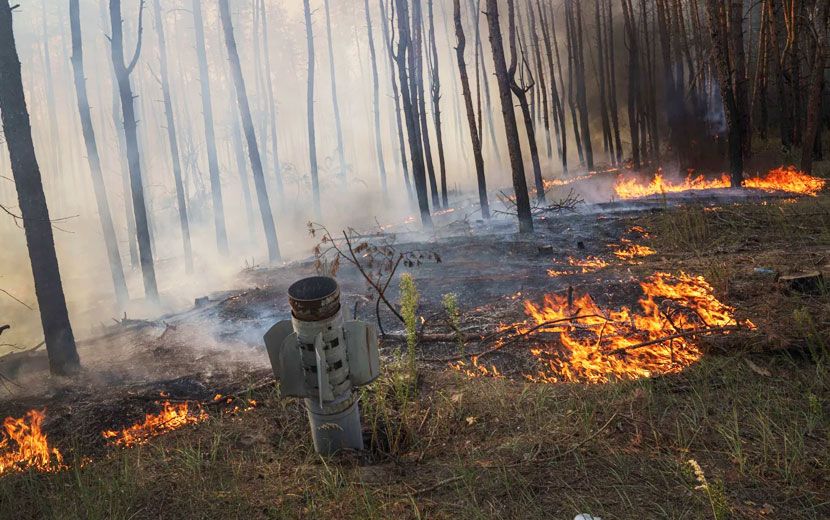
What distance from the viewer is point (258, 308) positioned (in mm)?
6730

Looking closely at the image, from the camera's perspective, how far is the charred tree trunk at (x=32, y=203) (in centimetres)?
510

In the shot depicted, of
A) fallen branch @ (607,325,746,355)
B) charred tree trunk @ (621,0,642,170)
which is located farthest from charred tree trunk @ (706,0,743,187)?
fallen branch @ (607,325,746,355)

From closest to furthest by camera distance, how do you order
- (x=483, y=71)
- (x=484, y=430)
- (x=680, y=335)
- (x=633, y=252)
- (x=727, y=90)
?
(x=484, y=430) < (x=680, y=335) < (x=633, y=252) < (x=727, y=90) < (x=483, y=71)

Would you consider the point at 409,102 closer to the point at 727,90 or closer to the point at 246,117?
the point at 246,117

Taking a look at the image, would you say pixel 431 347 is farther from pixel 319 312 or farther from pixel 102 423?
pixel 102 423

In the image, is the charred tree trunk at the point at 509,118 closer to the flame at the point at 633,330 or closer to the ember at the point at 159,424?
the flame at the point at 633,330

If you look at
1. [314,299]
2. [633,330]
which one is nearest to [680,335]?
[633,330]

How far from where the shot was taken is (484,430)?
9.20ft

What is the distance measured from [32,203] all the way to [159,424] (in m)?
3.63

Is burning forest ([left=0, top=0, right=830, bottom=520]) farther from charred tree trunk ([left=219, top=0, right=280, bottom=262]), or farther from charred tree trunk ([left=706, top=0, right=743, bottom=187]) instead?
charred tree trunk ([left=219, top=0, right=280, bottom=262])

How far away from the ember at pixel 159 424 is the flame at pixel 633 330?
9.09 ft

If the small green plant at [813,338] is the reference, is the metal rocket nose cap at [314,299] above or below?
above

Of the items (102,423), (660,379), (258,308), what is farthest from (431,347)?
(258,308)

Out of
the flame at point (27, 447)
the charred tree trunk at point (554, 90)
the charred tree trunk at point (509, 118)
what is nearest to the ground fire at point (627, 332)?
the flame at point (27, 447)
